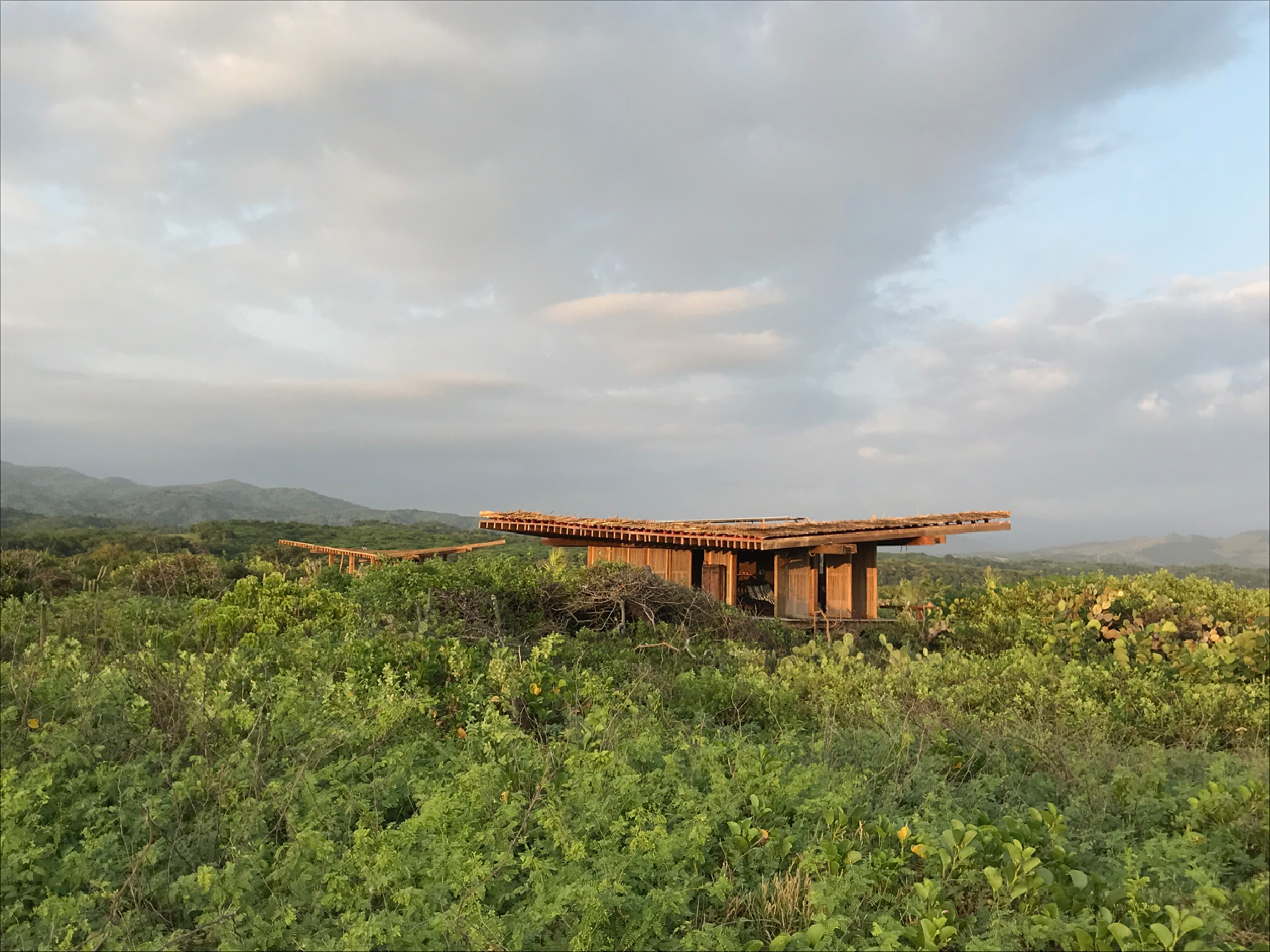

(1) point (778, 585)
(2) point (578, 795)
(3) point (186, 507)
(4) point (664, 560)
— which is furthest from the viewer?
(3) point (186, 507)

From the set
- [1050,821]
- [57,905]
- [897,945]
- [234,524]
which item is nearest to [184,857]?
[57,905]

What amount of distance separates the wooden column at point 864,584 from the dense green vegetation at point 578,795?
934 centimetres

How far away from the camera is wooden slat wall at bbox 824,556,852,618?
57.9ft

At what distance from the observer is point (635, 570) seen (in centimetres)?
1123

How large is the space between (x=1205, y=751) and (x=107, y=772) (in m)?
8.01

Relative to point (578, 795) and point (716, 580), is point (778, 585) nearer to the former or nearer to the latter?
point (716, 580)

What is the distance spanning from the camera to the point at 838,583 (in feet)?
58.2

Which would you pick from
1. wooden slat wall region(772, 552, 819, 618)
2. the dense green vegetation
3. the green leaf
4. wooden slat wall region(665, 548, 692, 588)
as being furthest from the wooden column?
the green leaf

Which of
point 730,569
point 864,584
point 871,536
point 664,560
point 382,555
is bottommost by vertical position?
point 864,584

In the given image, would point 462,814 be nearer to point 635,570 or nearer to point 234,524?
point 635,570

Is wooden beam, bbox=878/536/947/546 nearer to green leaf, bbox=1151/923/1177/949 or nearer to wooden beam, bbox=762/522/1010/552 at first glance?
wooden beam, bbox=762/522/1010/552

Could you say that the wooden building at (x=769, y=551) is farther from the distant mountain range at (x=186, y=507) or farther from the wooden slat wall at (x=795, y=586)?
the distant mountain range at (x=186, y=507)

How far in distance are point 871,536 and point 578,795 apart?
13.0m

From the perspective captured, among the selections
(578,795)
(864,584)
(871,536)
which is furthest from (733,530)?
(578,795)
